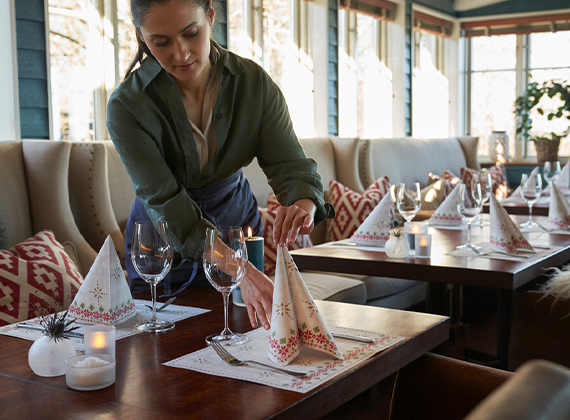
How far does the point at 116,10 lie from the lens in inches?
143

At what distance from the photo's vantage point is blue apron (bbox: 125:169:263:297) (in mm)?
1709

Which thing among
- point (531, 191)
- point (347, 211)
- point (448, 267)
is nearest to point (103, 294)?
point (448, 267)

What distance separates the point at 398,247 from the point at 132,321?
1.05 meters

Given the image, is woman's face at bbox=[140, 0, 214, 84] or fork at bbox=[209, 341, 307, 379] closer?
fork at bbox=[209, 341, 307, 379]

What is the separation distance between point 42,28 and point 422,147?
11.9ft

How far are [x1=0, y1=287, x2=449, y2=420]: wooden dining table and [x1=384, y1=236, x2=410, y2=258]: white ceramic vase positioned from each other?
846mm

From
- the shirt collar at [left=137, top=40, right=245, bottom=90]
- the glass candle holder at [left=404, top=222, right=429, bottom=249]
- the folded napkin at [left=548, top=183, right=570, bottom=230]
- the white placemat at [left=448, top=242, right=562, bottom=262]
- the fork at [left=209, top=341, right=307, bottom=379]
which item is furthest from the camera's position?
the folded napkin at [left=548, top=183, right=570, bottom=230]

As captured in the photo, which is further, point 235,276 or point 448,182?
point 448,182

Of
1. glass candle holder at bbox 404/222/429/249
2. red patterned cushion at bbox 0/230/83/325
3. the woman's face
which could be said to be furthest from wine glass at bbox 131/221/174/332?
glass candle holder at bbox 404/222/429/249

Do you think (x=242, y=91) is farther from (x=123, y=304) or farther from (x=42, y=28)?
(x=42, y=28)

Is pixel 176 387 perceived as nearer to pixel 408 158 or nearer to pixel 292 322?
pixel 292 322

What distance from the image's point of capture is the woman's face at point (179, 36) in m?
1.42

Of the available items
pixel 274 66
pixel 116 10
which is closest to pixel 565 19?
pixel 274 66

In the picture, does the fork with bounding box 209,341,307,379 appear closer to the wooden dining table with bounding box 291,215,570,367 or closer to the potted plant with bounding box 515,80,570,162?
the wooden dining table with bounding box 291,215,570,367
